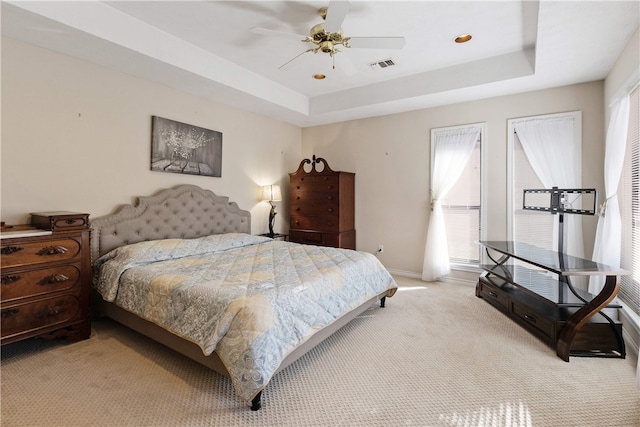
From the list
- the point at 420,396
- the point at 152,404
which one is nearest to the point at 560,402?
the point at 420,396

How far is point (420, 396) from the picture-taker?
6.27 feet

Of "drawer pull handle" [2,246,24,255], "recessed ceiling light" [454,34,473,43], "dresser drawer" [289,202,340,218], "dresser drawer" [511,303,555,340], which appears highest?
"recessed ceiling light" [454,34,473,43]

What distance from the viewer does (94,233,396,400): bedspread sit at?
175 centimetres

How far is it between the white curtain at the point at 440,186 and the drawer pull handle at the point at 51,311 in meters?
4.23

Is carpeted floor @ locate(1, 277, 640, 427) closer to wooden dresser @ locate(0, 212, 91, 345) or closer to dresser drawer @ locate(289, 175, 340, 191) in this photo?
wooden dresser @ locate(0, 212, 91, 345)

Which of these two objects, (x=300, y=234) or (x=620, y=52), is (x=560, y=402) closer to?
(x=620, y=52)

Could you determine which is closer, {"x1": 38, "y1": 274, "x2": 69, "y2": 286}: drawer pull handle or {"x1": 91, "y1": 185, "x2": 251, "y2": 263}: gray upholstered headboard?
{"x1": 38, "y1": 274, "x2": 69, "y2": 286}: drawer pull handle

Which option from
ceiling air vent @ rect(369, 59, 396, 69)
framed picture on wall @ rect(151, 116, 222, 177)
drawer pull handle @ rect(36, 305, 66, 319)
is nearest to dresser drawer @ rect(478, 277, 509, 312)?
ceiling air vent @ rect(369, 59, 396, 69)

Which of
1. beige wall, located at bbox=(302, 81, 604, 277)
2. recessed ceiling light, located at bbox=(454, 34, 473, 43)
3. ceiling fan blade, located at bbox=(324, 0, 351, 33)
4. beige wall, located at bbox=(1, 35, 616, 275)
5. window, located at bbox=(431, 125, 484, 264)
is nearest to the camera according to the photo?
ceiling fan blade, located at bbox=(324, 0, 351, 33)

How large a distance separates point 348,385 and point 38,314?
7.97 feet

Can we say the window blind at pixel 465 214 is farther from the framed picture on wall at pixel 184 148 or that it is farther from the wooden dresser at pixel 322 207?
the framed picture on wall at pixel 184 148

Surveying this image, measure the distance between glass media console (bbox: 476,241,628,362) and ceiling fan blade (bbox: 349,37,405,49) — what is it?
2.23 metres

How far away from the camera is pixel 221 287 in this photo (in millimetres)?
2090

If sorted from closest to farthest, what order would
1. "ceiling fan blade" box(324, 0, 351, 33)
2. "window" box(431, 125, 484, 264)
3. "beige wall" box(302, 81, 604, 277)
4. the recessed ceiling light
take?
1. "ceiling fan blade" box(324, 0, 351, 33)
2. the recessed ceiling light
3. "beige wall" box(302, 81, 604, 277)
4. "window" box(431, 125, 484, 264)
